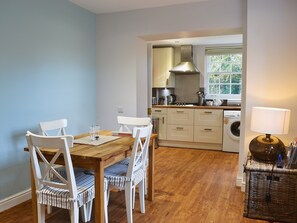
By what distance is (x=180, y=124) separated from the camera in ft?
17.8

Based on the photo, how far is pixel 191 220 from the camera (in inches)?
94.8

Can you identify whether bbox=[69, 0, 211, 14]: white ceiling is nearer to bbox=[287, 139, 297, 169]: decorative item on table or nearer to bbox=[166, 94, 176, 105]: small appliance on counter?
bbox=[287, 139, 297, 169]: decorative item on table

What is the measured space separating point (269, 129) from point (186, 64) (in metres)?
3.57

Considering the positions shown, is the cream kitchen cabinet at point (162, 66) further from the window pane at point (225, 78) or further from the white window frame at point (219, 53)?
the window pane at point (225, 78)

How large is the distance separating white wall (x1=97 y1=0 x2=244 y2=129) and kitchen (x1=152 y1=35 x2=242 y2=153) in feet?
5.26

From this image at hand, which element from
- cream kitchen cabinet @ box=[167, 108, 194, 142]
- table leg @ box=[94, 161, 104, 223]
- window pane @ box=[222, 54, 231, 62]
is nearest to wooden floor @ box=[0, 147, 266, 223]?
table leg @ box=[94, 161, 104, 223]

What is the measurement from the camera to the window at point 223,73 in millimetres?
5844

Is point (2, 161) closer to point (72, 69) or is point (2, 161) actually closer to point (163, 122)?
→ point (72, 69)

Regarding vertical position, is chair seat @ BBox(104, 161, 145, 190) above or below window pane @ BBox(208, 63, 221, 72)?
below

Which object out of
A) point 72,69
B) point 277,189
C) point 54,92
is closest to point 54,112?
point 54,92

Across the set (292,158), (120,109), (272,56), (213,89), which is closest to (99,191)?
(292,158)

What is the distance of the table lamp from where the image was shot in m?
2.44

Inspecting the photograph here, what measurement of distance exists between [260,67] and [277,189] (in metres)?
1.32

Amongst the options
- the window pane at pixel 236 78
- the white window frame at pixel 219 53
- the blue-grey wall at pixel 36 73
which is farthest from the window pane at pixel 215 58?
the blue-grey wall at pixel 36 73
